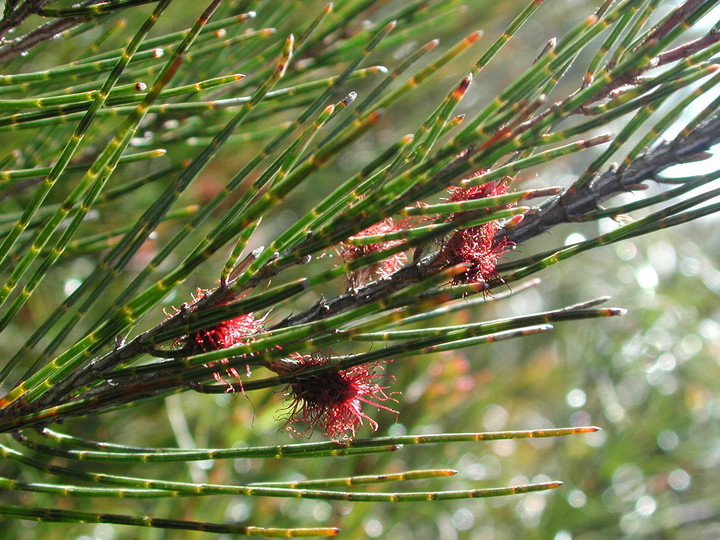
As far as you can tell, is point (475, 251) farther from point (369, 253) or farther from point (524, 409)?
point (524, 409)

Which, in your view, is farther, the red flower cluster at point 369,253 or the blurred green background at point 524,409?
the blurred green background at point 524,409

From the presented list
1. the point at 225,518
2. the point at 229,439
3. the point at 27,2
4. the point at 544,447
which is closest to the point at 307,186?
the point at 229,439

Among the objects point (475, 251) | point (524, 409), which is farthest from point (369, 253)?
point (524, 409)

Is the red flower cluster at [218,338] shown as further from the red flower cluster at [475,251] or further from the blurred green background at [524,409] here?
the blurred green background at [524,409]

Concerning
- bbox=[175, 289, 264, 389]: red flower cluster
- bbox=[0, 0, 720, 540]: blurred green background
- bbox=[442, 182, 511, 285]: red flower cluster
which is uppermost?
bbox=[175, 289, 264, 389]: red flower cluster

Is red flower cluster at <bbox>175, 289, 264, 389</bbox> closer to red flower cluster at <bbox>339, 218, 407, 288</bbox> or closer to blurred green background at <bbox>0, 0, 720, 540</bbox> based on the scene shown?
red flower cluster at <bbox>339, 218, 407, 288</bbox>

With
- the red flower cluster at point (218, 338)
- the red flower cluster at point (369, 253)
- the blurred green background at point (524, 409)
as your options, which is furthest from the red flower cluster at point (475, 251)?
the blurred green background at point (524, 409)

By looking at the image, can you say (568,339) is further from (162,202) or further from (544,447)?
(162,202)

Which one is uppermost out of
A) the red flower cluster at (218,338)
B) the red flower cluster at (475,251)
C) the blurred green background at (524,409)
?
the red flower cluster at (218,338)

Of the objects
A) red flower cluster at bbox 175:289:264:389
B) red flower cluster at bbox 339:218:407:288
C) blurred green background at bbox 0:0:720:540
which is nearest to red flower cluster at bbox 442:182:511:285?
red flower cluster at bbox 339:218:407:288
